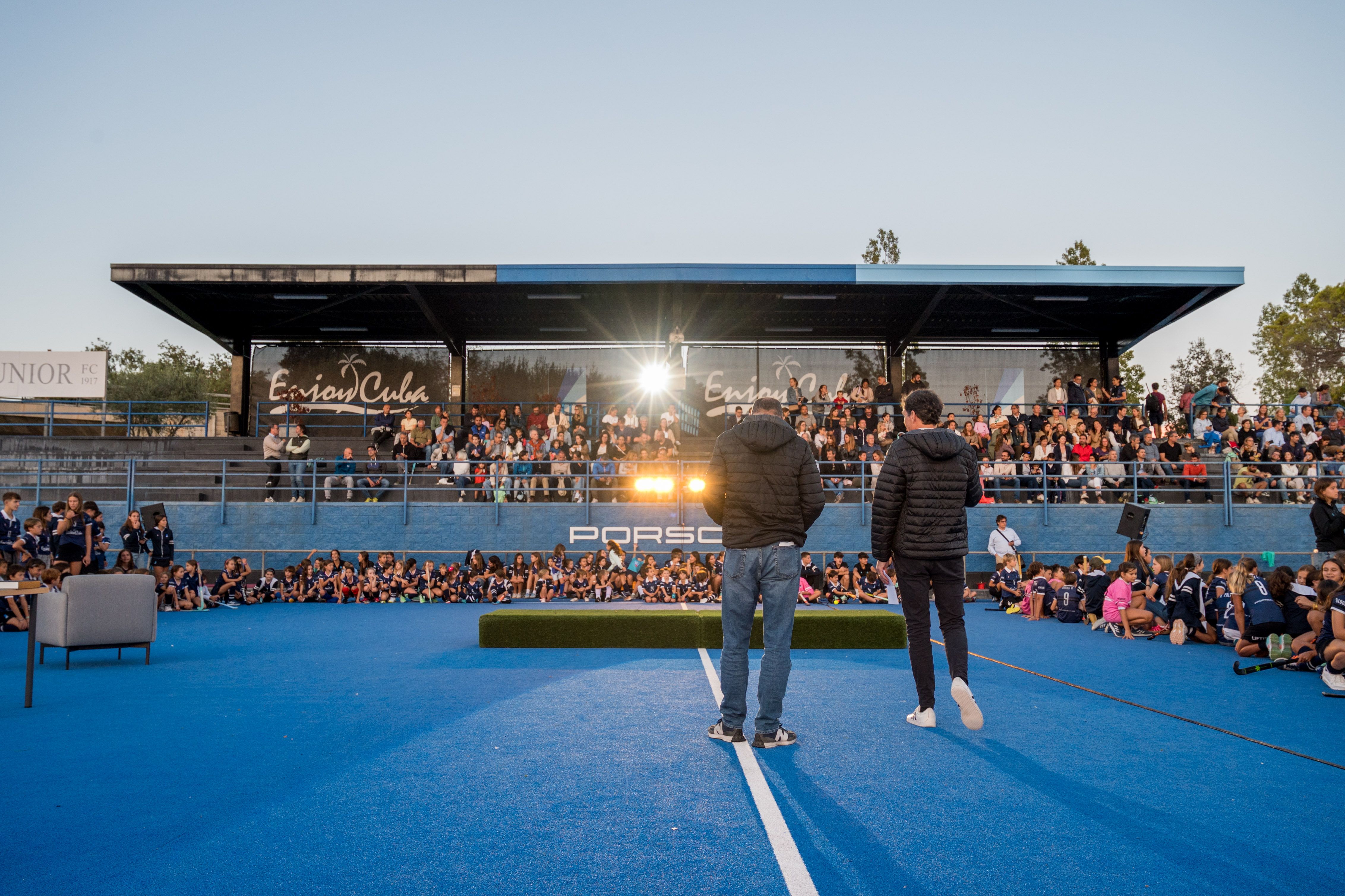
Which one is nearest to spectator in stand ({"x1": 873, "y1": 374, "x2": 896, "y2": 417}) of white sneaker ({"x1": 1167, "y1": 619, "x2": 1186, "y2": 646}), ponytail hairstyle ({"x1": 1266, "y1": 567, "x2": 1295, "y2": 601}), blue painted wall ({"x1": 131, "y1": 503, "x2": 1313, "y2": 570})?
blue painted wall ({"x1": 131, "y1": 503, "x2": 1313, "y2": 570})

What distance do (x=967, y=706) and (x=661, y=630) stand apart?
535cm

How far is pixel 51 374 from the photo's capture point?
27141mm

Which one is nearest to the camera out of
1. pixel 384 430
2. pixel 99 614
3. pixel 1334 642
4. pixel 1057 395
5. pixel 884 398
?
pixel 1334 642

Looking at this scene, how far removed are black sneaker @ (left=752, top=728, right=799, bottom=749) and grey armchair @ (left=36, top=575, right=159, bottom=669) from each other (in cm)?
750

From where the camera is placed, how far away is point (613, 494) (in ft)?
67.1

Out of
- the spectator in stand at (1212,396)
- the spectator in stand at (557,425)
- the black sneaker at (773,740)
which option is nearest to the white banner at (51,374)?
the spectator in stand at (557,425)

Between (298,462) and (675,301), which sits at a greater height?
(675,301)

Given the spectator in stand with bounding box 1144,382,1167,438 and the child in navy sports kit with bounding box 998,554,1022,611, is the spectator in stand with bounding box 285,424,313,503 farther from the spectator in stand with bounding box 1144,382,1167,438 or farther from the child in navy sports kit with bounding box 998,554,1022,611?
the spectator in stand with bounding box 1144,382,1167,438

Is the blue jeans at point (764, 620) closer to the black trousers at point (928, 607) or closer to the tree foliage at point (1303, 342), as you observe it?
the black trousers at point (928, 607)

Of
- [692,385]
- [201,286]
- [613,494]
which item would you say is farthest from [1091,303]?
[201,286]

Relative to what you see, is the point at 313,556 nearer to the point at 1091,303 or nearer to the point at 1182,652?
the point at 1182,652

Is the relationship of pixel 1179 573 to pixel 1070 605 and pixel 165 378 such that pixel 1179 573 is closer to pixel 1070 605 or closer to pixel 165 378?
pixel 1070 605

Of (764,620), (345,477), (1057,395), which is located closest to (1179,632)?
(764,620)

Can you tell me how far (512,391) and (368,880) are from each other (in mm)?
22792
